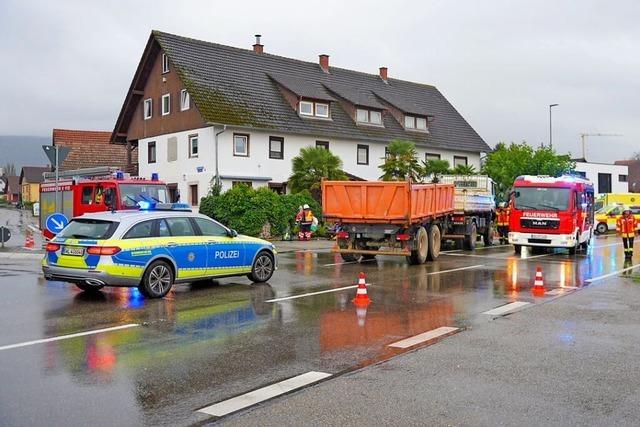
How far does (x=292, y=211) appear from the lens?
29.8 meters

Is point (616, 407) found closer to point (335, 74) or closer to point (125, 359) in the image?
point (125, 359)

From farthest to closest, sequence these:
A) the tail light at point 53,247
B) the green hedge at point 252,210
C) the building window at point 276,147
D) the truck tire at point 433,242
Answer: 1. the building window at point 276,147
2. the green hedge at point 252,210
3. the truck tire at point 433,242
4. the tail light at point 53,247

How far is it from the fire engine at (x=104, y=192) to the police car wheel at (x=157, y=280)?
9.20 metres

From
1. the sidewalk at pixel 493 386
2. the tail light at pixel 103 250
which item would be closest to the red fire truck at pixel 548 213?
the sidewalk at pixel 493 386

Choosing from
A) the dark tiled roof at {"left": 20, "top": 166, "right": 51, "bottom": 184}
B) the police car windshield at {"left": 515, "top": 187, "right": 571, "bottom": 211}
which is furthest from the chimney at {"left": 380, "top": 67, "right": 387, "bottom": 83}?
the dark tiled roof at {"left": 20, "top": 166, "right": 51, "bottom": 184}

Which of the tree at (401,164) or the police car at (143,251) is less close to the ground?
the tree at (401,164)

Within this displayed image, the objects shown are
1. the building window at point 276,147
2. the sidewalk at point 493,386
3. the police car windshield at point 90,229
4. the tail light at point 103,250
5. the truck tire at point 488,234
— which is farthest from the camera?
the building window at point 276,147

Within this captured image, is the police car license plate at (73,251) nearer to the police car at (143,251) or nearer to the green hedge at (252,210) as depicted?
the police car at (143,251)

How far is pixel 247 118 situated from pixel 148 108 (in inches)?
324

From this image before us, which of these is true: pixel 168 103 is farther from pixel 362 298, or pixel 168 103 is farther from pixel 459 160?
pixel 362 298

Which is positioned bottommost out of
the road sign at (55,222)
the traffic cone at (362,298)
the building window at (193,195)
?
the traffic cone at (362,298)

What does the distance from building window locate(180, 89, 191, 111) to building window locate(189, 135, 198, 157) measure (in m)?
1.67

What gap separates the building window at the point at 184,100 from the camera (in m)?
35.8

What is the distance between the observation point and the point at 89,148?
54.8 meters
